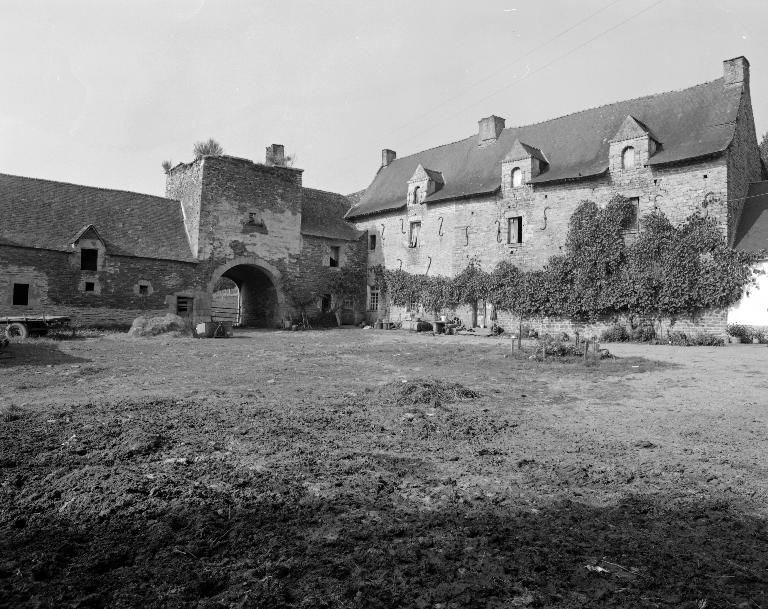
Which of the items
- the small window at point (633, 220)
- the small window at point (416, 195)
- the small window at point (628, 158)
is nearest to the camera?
the small window at point (633, 220)

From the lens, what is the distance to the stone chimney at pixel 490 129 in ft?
103

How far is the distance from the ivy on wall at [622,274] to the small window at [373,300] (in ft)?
21.4

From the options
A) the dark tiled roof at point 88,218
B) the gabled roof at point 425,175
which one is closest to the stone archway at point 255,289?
the dark tiled roof at point 88,218

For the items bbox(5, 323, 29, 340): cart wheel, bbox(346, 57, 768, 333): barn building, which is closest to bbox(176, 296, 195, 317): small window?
bbox(5, 323, 29, 340): cart wheel

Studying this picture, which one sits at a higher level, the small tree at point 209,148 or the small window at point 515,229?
the small tree at point 209,148

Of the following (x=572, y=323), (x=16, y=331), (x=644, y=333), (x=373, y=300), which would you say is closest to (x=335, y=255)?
(x=373, y=300)

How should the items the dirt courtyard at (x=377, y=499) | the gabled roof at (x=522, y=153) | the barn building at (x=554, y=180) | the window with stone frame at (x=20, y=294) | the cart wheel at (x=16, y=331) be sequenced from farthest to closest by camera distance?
the gabled roof at (x=522, y=153) < the window with stone frame at (x=20, y=294) < the barn building at (x=554, y=180) < the cart wheel at (x=16, y=331) < the dirt courtyard at (x=377, y=499)

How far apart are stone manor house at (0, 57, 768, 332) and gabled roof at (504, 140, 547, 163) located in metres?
0.11

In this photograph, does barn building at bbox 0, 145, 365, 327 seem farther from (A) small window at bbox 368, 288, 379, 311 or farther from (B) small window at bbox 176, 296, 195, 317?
(A) small window at bbox 368, 288, 379, 311

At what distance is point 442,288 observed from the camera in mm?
29641

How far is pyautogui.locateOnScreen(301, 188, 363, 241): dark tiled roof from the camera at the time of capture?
32.6m

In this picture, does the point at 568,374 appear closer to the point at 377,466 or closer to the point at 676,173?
the point at 377,466

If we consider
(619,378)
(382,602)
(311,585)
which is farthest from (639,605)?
(619,378)

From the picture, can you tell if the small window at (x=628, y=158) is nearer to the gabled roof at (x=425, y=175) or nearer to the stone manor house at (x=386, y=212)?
the stone manor house at (x=386, y=212)
